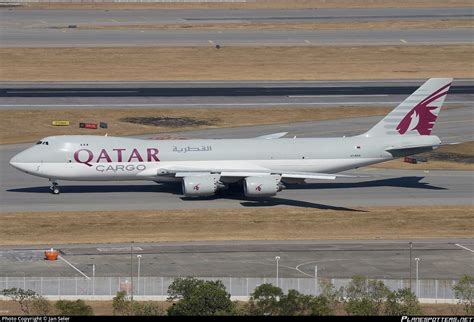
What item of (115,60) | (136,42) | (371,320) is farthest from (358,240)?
(136,42)

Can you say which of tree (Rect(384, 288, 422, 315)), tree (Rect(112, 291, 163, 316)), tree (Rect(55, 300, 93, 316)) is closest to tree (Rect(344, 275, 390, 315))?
tree (Rect(384, 288, 422, 315))

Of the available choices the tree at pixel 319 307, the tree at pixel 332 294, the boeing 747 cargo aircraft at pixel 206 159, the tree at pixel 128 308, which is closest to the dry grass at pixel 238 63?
the boeing 747 cargo aircraft at pixel 206 159

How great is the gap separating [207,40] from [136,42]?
35.9ft

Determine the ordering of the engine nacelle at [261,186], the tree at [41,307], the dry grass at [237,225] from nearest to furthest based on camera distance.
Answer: the tree at [41,307], the dry grass at [237,225], the engine nacelle at [261,186]

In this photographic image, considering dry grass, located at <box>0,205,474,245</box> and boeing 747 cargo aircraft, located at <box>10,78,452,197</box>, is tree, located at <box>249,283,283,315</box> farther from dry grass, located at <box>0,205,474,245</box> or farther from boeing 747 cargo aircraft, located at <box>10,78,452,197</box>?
boeing 747 cargo aircraft, located at <box>10,78,452,197</box>

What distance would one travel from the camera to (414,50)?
7067 inches

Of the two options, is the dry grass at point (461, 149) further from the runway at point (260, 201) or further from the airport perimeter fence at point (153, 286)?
the airport perimeter fence at point (153, 286)

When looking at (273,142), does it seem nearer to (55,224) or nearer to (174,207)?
(174,207)

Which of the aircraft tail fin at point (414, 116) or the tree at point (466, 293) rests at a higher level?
the aircraft tail fin at point (414, 116)

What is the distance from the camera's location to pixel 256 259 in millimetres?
77000

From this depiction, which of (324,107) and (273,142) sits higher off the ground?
(324,107)

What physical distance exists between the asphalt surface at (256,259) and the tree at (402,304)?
1113cm

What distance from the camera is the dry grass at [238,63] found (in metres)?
161

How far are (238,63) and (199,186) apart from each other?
76450mm
